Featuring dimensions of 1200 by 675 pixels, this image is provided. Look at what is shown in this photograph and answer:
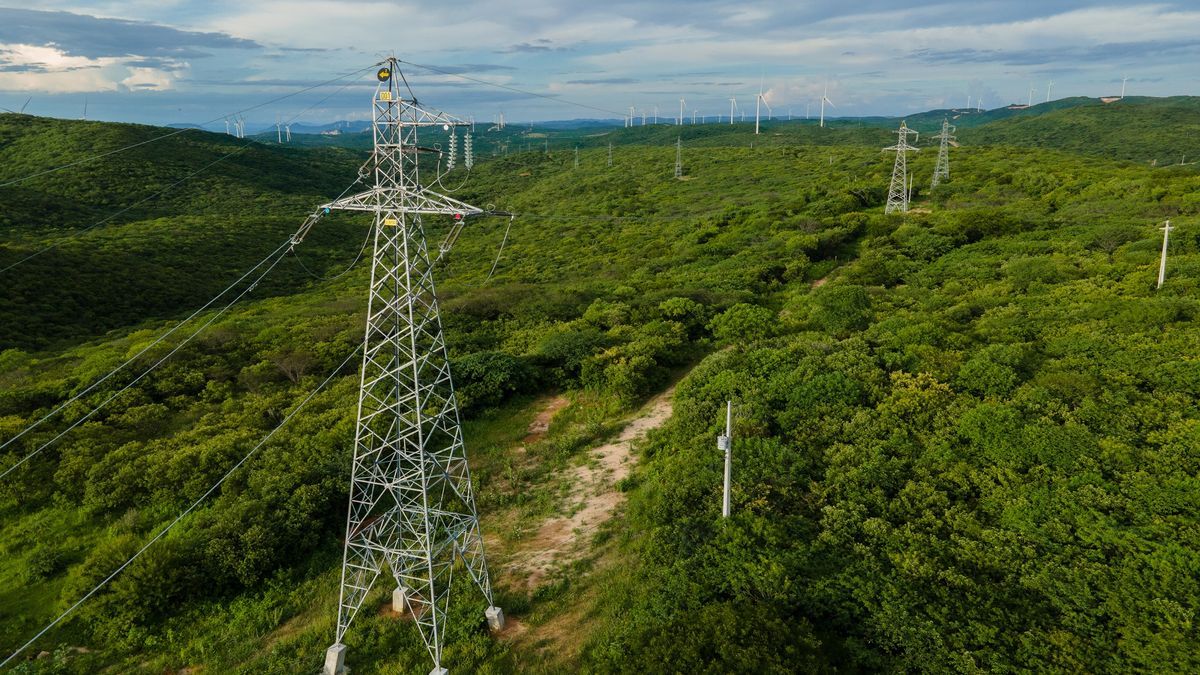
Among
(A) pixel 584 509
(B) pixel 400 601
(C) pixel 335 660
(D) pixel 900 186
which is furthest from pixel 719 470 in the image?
(D) pixel 900 186

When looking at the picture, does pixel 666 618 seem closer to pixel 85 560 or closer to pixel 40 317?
pixel 85 560

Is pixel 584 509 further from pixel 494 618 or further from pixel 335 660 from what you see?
pixel 335 660

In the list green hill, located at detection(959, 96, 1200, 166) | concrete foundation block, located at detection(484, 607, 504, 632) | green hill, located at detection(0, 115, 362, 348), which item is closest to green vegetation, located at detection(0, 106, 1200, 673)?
concrete foundation block, located at detection(484, 607, 504, 632)

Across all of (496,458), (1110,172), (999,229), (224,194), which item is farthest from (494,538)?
(224,194)

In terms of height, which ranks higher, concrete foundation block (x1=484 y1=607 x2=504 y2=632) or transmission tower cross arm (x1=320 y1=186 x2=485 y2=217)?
transmission tower cross arm (x1=320 y1=186 x2=485 y2=217)

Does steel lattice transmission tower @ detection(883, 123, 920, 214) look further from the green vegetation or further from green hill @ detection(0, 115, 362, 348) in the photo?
green hill @ detection(0, 115, 362, 348)
